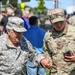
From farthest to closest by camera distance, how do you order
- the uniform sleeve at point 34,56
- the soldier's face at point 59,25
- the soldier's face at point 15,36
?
the soldier's face at point 59,25
the uniform sleeve at point 34,56
the soldier's face at point 15,36

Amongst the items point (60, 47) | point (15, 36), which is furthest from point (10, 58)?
point (60, 47)

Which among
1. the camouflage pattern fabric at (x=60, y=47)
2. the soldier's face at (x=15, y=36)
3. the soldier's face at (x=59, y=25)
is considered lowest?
the camouflage pattern fabric at (x=60, y=47)

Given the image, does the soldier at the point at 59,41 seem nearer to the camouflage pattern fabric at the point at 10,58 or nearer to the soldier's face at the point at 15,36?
the camouflage pattern fabric at the point at 10,58

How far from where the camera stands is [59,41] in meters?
6.74

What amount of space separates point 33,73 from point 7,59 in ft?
14.3

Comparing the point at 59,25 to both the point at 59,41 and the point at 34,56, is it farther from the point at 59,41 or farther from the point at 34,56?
the point at 34,56

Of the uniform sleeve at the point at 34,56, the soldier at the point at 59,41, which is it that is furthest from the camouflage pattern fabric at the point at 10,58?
the soldier at the point at 59,41

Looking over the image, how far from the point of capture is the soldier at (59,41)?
667 cm

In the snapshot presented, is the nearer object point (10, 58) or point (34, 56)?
point (10, 58)

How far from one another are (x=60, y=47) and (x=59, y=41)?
103mm

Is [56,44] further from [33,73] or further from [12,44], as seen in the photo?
[33,73]

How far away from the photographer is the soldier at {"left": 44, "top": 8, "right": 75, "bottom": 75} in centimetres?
667

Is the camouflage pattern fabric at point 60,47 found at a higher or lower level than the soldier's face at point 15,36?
lower

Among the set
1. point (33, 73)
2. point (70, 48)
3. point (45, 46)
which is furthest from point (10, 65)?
point (33, 73)
